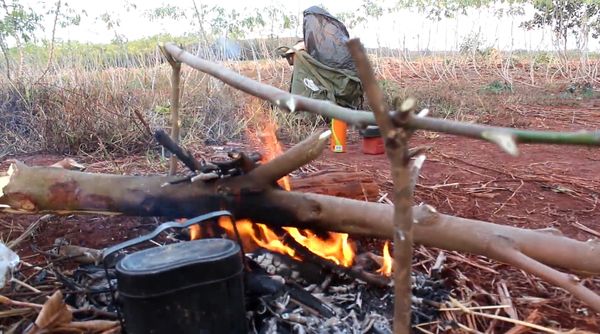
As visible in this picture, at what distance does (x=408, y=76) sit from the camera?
10.4 m

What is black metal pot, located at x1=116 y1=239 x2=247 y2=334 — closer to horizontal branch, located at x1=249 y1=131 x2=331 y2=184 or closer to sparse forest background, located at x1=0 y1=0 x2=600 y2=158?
horizontal branch, located at x1=249 y1=131 x2=331 y2=184

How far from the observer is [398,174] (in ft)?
2.94

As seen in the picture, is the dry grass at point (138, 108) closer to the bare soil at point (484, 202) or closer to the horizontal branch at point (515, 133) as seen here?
the bare soil at point (484, 202)

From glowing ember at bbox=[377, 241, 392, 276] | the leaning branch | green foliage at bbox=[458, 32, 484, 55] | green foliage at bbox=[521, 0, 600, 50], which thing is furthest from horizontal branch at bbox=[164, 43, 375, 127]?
green foliage at bbox=[458, 32, 484, 55]

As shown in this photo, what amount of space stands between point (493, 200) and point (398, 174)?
2.25 meters

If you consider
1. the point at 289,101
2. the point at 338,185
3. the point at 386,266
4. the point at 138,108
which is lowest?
the point at 386,266

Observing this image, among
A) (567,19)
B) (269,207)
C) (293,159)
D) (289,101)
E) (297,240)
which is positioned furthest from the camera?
(567,19)

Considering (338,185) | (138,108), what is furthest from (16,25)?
(338,185)

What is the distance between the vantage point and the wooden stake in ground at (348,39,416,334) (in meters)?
0.83

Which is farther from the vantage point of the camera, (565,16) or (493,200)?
(565,16)

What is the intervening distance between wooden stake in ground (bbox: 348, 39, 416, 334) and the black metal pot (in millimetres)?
519

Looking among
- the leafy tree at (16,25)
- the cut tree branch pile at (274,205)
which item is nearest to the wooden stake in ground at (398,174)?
the cut tree branch pile at (274,205)

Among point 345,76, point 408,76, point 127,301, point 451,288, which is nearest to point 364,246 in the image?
point 451,288

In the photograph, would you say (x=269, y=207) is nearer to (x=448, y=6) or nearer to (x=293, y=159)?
(x=293, y=159)
